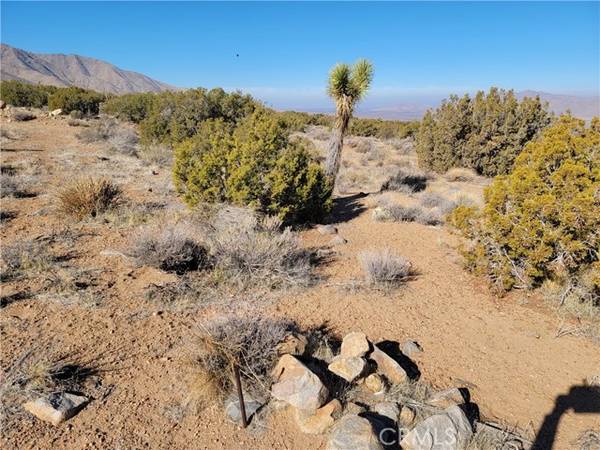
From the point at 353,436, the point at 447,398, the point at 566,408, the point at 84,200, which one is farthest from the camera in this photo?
the point at 84,200

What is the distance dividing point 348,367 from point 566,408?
219cm

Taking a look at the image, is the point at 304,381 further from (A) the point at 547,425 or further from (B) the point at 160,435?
(A) the point at 547,425

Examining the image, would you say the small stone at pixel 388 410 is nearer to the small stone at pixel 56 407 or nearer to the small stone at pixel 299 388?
the small stone at pixel 299 388

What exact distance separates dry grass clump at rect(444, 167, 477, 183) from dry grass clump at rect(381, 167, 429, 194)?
94cm

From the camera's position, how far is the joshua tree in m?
10.2

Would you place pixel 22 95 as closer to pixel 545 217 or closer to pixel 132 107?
pixel 132 107

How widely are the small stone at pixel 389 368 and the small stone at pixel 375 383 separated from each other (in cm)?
17

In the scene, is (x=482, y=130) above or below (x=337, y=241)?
above

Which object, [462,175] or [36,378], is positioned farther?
[462,175]

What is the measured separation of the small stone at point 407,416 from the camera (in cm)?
319

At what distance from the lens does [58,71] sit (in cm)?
17225

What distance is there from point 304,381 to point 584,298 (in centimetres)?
478

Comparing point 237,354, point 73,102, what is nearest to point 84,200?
point 237,354

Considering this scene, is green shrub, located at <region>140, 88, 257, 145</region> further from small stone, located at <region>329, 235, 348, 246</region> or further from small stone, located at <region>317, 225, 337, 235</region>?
small stone, located at <region>329, 235, 348, 246</region>
